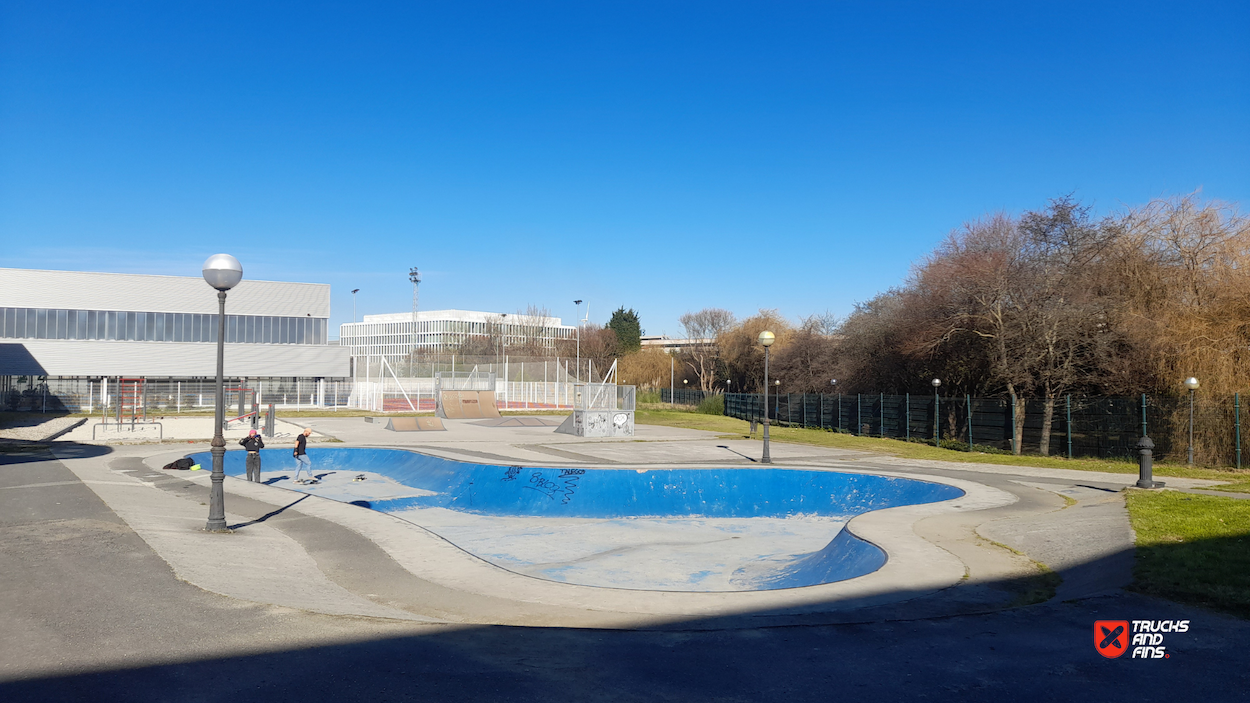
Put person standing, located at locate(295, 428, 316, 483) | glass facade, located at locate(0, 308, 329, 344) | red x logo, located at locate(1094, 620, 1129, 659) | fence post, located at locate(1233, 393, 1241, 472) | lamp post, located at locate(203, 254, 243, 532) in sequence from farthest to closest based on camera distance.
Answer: glass facade, located at locate(0, 308, 329, 344)
fence post, located at locate(1233, 393, 1241, 472)
person standing, located at locate(295, 428, 316, 483)
lamp post, located at locate(203, 254, 243, 532)
red x logo, located at locate(1094, 620, 1129, 659)

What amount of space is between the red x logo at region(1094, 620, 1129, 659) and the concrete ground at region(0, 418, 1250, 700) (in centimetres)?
12

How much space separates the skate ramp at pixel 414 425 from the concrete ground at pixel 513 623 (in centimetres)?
2039

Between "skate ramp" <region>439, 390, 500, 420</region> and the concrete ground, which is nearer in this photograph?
the concrete ground

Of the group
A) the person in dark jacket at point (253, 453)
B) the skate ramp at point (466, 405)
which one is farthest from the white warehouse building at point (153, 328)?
the person in dark jacket at point (253, 453)

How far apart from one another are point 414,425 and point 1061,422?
2456cm

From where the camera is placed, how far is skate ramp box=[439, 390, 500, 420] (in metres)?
40.9

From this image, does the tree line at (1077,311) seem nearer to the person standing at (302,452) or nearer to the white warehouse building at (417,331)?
the person standing at (302,452)

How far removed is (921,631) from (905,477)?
1186cm

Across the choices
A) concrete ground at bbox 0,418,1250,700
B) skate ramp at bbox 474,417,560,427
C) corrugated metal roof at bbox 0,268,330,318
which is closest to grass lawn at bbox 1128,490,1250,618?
concrete ground at bbox 0,418,1250,700

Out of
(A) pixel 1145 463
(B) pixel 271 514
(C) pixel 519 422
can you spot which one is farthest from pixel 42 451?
(A) pixel 1145 463

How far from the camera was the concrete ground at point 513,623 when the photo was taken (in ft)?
16.4

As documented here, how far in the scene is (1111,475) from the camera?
18.1 m

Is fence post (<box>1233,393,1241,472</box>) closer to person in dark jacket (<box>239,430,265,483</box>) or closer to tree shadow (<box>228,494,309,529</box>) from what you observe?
tree shadow (<box>228,494,309,529</box>)

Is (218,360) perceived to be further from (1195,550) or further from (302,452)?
(1195,550)
